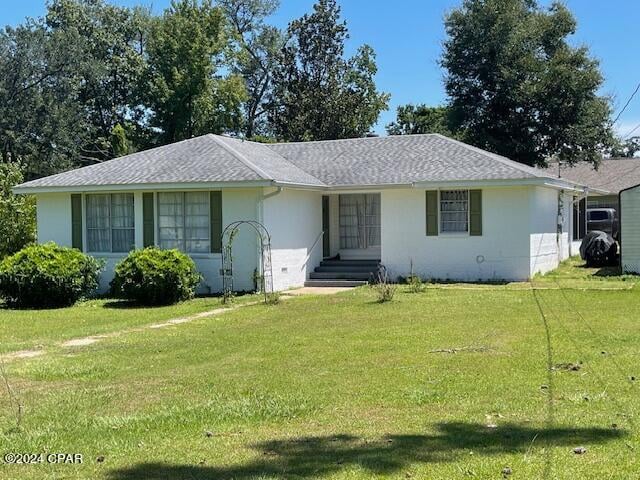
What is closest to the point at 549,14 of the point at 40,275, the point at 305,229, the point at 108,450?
the point at 305,229

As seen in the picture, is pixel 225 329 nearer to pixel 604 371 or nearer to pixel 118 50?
pixel 604 371

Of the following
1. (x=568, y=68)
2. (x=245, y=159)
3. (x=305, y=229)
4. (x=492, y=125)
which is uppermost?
(x=568, y=68)

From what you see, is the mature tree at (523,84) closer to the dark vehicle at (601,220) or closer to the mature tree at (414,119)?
the dark vehicle at (601,220)

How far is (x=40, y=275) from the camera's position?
1683cm

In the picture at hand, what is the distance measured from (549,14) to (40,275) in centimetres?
2882

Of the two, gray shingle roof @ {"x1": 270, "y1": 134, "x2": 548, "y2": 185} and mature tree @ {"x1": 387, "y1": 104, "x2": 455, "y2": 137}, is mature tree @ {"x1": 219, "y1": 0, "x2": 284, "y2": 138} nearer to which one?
mature tree @ {"x1": 387, "y1": 104, "x2": 455, "y2": 137}

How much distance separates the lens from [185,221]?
1964 centimetres

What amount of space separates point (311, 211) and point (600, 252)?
935 cm

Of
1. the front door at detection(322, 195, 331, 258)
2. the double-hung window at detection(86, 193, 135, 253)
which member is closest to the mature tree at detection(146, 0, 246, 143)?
the front door at detection(322, 195, 331, 258)

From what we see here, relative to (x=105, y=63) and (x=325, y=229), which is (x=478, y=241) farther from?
(x=105, y=63)

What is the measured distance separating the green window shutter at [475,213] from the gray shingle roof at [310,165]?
1.93 ft

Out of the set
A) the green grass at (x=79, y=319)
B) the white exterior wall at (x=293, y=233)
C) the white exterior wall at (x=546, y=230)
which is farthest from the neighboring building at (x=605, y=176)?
the green grass at (x=79, y=319)

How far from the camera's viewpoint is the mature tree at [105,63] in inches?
1695

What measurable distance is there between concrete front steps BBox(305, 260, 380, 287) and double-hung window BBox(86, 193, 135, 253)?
204 inches
